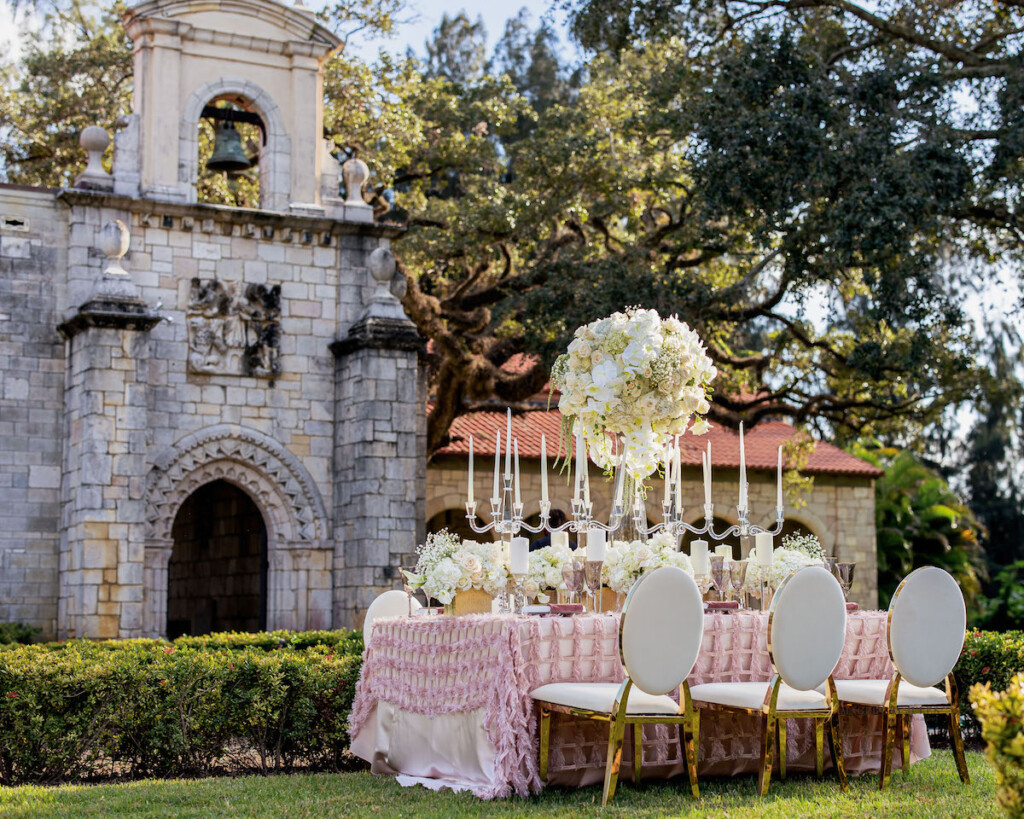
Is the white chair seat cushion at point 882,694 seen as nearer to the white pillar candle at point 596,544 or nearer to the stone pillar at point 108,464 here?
the white pillar candle at point 596,544

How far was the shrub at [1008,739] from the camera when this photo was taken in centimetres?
421

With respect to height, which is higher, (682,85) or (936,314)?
(682,85)

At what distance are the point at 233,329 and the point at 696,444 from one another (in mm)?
11094

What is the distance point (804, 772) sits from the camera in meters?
7.71

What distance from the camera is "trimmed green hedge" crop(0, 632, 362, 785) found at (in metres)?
8.49

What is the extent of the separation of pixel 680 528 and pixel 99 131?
9.19 metres

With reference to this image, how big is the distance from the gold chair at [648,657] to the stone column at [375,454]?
26.2 feet

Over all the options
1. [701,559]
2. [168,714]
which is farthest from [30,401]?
[701,559]

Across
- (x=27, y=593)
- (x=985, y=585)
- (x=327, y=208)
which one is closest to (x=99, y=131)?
(x=327, y=208)

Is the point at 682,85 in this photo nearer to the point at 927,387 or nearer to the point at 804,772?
the point at 927,387

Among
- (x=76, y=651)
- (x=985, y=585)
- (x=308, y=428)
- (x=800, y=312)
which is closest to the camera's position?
(x=76, y=651)

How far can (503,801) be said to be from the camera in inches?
261

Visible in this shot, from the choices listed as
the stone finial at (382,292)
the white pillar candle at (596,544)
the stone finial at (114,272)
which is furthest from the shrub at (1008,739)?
the stone finial at (382,292)

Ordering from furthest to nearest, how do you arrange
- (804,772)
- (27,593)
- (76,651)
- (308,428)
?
(308,428) < (27,593) < (76,651) < (804,772)
